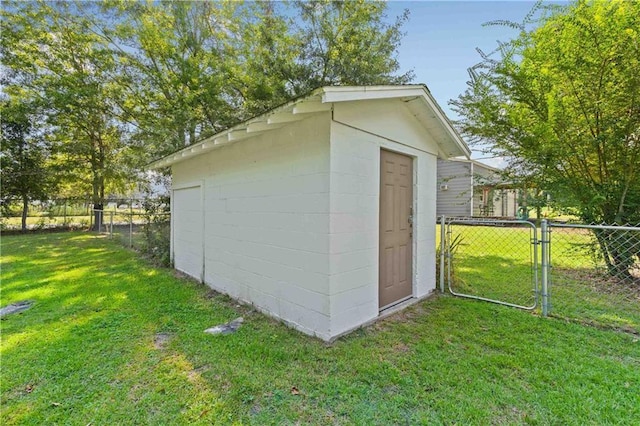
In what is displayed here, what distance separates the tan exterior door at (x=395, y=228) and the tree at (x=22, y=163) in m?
15.1

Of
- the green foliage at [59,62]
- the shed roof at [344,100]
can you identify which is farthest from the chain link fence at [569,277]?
the green foliage at [59,62]

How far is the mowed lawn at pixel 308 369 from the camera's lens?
205 centimetres

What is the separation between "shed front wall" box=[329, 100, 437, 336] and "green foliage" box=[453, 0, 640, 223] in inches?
84.8

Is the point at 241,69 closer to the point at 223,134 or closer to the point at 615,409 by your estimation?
the point at 223,134

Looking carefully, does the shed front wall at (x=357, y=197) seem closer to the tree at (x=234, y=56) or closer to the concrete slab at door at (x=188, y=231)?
the concrete slab at door at (x=188, y=231)

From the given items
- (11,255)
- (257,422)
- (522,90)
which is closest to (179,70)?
(11,255)

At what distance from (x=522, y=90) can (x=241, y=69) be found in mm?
8937

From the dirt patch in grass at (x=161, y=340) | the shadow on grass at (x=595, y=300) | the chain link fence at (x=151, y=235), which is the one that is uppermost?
the chain link fence at (x=151, y=235)

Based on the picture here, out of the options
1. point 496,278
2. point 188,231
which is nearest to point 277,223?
point 188,231

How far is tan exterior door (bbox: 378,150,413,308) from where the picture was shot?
380 cm

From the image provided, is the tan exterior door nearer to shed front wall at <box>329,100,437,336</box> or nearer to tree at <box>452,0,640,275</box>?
shed front wall at <box>329,100,437,336</box>

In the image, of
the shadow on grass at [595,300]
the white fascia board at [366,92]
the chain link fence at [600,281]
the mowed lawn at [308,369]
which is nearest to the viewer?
the mowed lawn at [308,369]

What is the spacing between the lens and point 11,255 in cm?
788

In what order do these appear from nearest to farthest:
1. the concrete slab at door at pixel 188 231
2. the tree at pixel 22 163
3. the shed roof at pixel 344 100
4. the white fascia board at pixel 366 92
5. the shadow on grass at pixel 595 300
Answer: the white fascia board at pixel 366 92, the shed roof at pixel 344 100, the shadow on grass at pixel 595 300, the concrete slab at door at pixel 188 231, the tree at pixel 22 163
